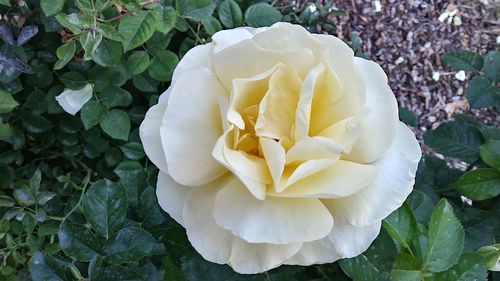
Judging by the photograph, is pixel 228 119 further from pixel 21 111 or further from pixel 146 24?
pixel 21 111

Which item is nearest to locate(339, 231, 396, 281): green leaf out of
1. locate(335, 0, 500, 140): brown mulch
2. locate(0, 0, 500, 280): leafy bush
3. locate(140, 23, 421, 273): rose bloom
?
locate(0, 0, 500, 280): leafy bush

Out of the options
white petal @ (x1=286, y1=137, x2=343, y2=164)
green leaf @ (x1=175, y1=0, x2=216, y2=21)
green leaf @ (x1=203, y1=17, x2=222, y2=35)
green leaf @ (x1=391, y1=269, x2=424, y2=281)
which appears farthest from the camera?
green leaf @ (x1=203, y1=17, x2=222, y2=35)

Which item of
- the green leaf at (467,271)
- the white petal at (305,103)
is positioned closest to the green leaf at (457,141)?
the green leaf at (467,271)

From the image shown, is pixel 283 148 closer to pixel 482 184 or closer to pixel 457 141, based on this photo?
pixel 482 184

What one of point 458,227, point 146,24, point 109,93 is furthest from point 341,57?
point 109,93

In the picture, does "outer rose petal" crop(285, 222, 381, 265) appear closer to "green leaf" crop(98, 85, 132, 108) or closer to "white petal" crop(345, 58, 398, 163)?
"white petal" crop(345, 58, 398, 163)

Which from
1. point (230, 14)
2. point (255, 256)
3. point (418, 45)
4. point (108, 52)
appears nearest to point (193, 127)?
point (255, 256)

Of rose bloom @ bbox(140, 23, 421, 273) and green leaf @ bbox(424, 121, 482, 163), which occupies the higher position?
rose bloom @ bbox(140, 23, 421, 273)
